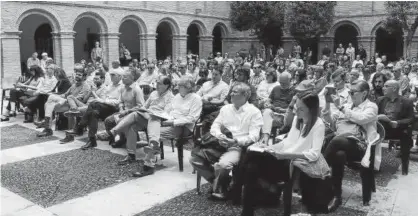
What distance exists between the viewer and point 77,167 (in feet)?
18.9

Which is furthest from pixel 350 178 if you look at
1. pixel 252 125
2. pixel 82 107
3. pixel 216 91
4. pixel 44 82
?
pixel 44 82

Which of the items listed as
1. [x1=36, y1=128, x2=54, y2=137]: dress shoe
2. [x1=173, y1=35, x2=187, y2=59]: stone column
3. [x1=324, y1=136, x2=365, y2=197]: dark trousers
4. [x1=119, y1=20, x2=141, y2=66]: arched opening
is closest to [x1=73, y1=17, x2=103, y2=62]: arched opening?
[x1=119, y1=20, x2=141, y2=66]: arched opening

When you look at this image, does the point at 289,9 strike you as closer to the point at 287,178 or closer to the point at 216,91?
the point at 216,91

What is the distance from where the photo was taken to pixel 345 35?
26.6 m

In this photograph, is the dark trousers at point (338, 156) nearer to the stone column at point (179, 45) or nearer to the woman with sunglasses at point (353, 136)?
the woman with sunglasses at point (353, 136)

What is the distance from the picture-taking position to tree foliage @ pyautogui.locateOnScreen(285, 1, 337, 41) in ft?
69.5

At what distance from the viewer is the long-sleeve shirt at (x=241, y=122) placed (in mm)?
4375

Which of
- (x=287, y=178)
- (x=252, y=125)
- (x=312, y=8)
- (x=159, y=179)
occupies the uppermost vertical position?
(x=312, y=8)

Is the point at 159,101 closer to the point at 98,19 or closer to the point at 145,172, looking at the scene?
the point at 145,172

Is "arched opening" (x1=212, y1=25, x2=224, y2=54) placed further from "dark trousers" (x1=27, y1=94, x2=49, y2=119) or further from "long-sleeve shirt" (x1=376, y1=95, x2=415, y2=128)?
"long-sleeve shirt" (x1=376, y1=95, x2=415, y2=128)

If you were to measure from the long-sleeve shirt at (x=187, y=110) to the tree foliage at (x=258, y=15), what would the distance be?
56.0ft

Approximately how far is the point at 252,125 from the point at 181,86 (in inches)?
61.4

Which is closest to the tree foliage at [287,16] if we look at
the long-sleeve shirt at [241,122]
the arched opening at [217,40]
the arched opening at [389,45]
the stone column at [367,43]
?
the stone column at [367,43]

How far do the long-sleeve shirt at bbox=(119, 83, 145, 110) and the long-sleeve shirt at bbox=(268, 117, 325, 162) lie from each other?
3.00 m
